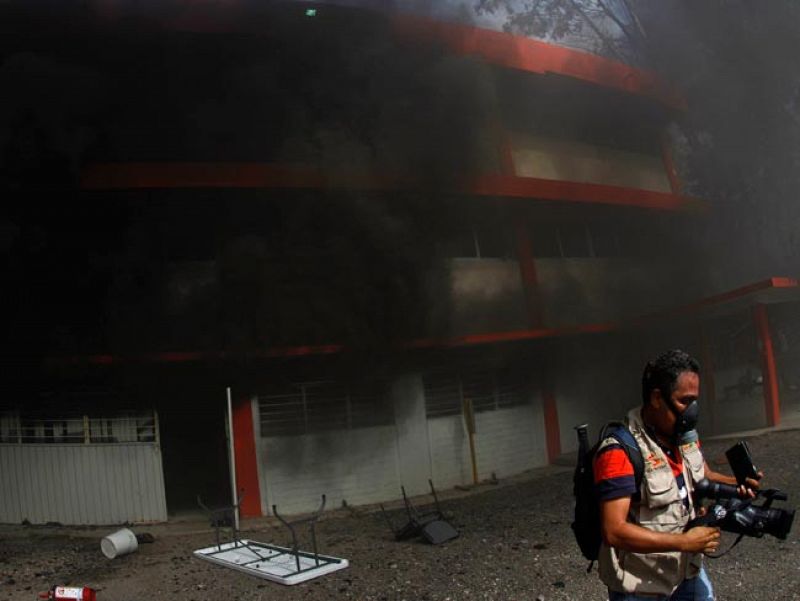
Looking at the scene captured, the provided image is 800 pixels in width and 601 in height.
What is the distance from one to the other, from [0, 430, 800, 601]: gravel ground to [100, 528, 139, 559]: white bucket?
0.10 m

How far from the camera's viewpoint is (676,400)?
6.56ft

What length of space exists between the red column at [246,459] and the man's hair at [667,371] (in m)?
6.44

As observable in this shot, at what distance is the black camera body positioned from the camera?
1.99 m

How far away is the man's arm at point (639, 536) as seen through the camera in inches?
71.5

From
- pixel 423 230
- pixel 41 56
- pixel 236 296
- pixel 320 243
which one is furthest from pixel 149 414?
pixel 41 56

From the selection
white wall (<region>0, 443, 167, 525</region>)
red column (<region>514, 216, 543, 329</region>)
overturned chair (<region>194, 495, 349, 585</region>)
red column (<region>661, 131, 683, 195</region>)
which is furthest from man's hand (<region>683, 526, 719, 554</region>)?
red column (<region>661, 131, 683, 195</region>)

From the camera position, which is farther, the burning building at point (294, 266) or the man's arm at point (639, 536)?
the burning building at point (294, 266)

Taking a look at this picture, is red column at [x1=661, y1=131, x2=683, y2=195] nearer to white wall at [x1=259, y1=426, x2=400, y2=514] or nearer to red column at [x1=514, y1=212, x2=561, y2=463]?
red column at [x1=514, y1=212, x2=561, y2=463]

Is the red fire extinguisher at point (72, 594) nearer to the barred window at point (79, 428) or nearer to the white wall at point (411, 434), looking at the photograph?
the barred window at point (79, 428)

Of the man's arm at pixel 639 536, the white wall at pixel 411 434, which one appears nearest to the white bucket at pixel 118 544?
the white wall at pixel 411 434

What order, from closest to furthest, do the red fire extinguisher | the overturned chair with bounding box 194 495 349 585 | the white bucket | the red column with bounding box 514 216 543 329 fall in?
the red fire extinguisher
the overturned chair with bounding box 194 495 349 585
the white bucket
the red column with bounding box 514 216 543 329

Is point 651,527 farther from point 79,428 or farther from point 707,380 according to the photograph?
point 707,380

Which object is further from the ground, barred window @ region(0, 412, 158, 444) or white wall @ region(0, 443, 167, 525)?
barred window @ region(0, 412, 158, 444)

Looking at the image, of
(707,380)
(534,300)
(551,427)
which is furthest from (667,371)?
(707,380)
